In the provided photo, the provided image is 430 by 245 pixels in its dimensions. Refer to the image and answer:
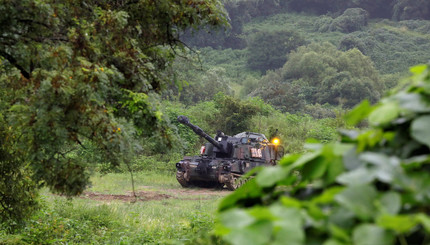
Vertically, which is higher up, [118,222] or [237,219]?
[237,219]

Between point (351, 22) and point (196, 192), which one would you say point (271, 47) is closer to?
point (351, 22)

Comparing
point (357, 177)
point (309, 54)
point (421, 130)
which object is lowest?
A: point (357, 177)

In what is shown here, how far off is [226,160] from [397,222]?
1828 cm

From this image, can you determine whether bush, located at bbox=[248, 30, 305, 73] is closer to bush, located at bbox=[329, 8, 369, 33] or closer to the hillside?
the hillside

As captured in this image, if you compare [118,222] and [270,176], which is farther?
[118,222]

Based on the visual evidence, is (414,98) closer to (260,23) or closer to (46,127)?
(46,127)

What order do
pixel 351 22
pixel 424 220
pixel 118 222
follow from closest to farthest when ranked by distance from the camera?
pixel 424 220
pixel 118 222
pixel 351 22

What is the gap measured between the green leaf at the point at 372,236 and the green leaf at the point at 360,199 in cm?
5

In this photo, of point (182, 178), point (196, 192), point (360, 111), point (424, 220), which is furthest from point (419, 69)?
point (182, 178)

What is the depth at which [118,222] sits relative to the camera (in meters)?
9.84

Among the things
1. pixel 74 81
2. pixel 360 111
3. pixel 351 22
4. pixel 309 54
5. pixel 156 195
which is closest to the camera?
pixel 360 111

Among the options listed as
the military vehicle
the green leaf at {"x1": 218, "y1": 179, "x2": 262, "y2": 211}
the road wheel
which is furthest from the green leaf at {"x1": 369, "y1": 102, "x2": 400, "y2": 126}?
the road wheel

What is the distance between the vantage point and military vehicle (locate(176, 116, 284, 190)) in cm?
1889

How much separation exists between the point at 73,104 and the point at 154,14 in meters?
2.07
